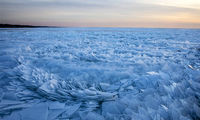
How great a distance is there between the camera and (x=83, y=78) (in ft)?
6.50

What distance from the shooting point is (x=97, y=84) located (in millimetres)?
1812

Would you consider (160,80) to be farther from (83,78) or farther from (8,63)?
(8,63)

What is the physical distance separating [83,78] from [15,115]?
975 mm

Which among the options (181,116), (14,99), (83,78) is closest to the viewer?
(181,116)

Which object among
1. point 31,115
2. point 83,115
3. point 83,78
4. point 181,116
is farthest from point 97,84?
point 181,116

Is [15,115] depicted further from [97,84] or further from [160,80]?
[160,80]

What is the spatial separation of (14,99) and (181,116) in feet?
5.25

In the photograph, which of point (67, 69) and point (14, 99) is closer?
point (14, 99)

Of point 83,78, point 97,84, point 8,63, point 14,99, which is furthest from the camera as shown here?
point 8,63


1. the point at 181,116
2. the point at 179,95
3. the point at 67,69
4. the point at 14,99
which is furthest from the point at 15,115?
the point at 179,95

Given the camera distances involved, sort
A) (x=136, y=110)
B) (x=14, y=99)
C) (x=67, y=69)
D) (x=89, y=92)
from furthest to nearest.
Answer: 1. (x=67, y=69)
2. (x=89, y=92)
3. (x=14, y=99)
4. (x=136, y=110)

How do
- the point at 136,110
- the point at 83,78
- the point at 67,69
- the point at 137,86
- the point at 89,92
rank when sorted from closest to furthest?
the point at 136,110
the point at 89,92
the point at 137,86
the point at 83,78
the point at 67,69

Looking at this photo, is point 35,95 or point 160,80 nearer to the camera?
point 35,95

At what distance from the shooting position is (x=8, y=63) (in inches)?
101
